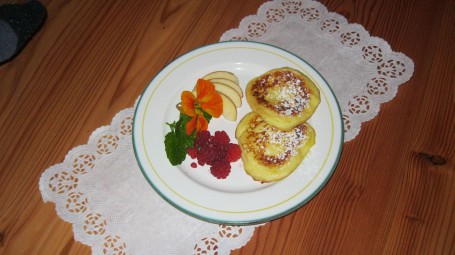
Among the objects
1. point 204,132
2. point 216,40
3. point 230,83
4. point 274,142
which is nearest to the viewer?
point 274,142

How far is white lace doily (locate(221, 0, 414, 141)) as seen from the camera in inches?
59.9

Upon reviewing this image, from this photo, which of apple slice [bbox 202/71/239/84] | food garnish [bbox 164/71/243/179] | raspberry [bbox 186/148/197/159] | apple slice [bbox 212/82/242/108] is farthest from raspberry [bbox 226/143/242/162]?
apple slice [bbox 202/71/239/84]

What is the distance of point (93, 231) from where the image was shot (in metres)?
Answer: 1.31

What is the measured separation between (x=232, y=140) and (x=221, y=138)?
80 millimetres

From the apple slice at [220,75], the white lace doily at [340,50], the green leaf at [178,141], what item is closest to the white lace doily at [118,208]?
the green leaf at [178,141]

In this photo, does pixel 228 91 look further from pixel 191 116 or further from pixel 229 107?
pixel 191 116

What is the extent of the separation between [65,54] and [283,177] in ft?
3.93

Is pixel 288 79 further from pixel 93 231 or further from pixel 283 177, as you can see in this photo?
pixel 93 231

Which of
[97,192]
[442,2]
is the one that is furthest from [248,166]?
[442,2]

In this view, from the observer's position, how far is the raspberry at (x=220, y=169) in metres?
1.37

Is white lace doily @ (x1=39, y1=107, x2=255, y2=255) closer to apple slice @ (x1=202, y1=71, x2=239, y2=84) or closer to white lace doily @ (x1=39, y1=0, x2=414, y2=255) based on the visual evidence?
white lace doily @ (x1=39, y1=0, x2=414, y2=255)

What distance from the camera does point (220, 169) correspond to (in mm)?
1365

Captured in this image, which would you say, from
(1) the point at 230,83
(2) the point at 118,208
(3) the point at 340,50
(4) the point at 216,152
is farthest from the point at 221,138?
(3) the point at 340,50

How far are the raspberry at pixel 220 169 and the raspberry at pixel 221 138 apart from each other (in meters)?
0.09
